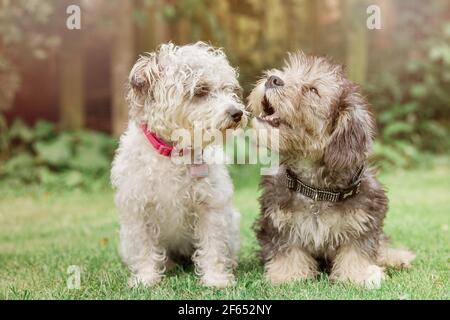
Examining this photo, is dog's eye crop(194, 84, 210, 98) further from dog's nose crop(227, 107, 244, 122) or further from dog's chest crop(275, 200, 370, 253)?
dog's chest crop(275, 200, 370, 253)

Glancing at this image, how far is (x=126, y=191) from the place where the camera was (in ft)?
14.8

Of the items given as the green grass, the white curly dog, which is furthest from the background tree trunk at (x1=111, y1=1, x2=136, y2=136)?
the white curly dog

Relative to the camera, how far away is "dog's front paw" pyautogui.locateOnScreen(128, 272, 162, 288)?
4.48 m

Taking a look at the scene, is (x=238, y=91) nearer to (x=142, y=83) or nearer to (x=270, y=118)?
(x=270, y=118)

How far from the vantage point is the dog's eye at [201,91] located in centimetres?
433

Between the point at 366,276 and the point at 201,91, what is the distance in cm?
154

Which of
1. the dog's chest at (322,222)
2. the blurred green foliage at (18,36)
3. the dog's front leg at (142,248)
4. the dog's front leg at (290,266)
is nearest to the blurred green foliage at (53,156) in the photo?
the blurred green foliage at (18,36)

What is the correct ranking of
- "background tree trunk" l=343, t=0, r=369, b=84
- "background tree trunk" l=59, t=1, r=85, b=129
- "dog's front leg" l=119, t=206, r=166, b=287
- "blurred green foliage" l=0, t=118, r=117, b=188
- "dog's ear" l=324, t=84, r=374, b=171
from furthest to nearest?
"background tree trunk" l=343, t=0, r=369, b=84, "background tree trunk" l=59, t=1, r=85, b=129, "blurred green foliage" l=0, t=118, r=117, b=188, "dog's front leg" l=119, t=206, r=166, b=287, "dog's ear" l=324, t=84, r=374, b=171

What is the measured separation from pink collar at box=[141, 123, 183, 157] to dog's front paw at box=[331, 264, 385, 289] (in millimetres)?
1344

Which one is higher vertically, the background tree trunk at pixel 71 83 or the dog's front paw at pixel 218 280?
the background tree trunk at pixel 71 83

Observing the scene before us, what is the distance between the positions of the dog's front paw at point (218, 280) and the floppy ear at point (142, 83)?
1.10 metres

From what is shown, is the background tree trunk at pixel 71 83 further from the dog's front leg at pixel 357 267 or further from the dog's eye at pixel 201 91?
the dog's front leg at pixel 357 267

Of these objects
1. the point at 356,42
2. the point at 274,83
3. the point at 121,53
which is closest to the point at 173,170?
the point at 274,83

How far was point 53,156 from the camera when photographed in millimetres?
9320
